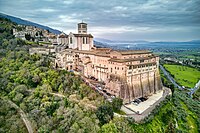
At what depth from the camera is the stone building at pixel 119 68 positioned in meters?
35.6

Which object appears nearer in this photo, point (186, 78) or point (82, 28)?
point (82, 28)

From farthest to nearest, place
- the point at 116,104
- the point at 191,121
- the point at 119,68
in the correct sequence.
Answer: the point at 191,121, the point at 119,68, the point at 116,104

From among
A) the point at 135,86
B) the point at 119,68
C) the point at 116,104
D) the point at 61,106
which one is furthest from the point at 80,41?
the point at 116,104

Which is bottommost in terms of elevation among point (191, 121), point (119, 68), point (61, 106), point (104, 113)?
point (191, 121)

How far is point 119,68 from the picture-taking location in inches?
1410

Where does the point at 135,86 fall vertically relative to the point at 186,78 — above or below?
above

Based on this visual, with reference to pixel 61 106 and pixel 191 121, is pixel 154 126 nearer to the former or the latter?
pixel 191 121

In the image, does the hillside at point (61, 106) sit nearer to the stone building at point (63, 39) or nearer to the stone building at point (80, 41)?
the stone building at point (80, 41)

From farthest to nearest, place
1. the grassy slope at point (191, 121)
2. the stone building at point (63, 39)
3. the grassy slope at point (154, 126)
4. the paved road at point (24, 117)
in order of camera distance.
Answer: the stone building at point (63, 39), the grassy slope at point (191, 121), the paved road at point (24, 117), the grassy slope at point (154, 126)

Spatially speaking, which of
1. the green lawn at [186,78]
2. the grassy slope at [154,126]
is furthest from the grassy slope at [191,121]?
the green lawn at [186,78]

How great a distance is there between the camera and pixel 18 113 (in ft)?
111

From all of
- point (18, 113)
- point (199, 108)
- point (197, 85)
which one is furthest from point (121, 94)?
point (197, 85)

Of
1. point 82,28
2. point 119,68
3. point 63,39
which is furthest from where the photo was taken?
point 63,39

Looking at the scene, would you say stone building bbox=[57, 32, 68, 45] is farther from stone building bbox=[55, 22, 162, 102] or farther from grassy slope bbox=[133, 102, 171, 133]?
grassy slope bbox=[133, 102, 171, 133]
